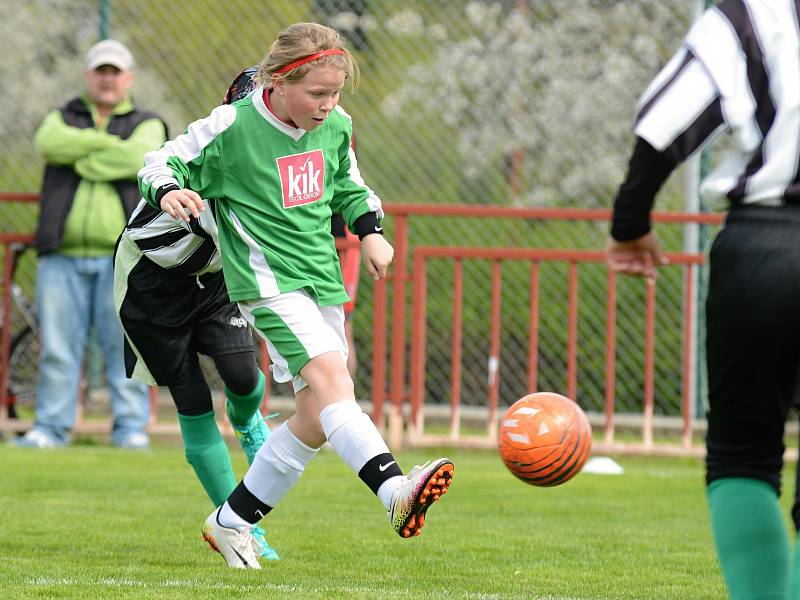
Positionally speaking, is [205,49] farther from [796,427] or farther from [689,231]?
[796,427]

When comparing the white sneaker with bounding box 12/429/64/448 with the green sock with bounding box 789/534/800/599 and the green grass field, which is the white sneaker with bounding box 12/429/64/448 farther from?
the green sock with bounding box 789/534/800/599

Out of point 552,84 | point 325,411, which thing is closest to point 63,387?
point 552,84

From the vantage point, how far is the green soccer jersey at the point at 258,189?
14.6ft

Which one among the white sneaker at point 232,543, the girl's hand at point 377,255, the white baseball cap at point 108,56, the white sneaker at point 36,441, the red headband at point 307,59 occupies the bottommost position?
the white sneaker at point 36,441

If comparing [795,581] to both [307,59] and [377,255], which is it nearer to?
[377,255]

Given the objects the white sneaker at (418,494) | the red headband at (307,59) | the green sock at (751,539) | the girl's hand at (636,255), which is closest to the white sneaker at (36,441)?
the red headband at (307,59)

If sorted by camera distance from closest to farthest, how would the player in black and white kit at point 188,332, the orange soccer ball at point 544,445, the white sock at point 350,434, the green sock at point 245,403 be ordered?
the white sock at point 350,434 < the orange soccer ball at point 544,445 < the player in black and white kit at point 188,332 < the green sock at point 245,403

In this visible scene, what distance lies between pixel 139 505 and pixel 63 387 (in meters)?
2.83

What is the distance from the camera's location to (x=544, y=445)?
465cm

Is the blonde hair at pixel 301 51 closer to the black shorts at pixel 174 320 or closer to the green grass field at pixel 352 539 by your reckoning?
the black shorts at pixel 174 320

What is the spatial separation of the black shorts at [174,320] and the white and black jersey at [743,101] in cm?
249

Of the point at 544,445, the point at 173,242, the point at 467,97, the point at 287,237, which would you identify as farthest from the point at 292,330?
the point at 467,97

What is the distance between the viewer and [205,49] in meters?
10.8

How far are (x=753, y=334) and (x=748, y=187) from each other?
0.99 feet
